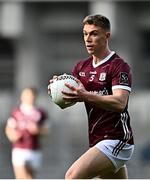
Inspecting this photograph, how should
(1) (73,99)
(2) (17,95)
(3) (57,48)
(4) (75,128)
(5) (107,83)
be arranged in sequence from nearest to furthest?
(1) (73,99) → (5) (107,83) → (4) (75,128) → (2) (17,95) → (3) (57,48)

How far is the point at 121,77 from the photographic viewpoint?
8039mm

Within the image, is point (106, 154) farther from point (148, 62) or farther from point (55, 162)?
point (148, 62)

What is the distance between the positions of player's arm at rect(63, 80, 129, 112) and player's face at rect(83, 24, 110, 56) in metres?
0.40

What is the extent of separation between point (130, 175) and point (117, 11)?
35.2 ft

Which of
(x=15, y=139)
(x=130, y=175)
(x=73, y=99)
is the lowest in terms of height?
(x=130, y=175)

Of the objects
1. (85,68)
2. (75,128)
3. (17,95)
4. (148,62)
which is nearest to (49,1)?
(148,62)

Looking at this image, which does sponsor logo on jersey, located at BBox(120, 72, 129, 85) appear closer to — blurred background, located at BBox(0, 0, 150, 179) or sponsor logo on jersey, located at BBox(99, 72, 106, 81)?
sponsor logo on jersey, located at BBox(99, 72, 106, 81)

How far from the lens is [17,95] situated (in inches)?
874

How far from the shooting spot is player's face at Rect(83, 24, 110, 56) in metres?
8.16

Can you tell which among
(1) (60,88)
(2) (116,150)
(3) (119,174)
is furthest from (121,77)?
(3) (119,174)

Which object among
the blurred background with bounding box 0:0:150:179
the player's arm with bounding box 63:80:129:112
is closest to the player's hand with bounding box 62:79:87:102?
the player's arm with bounding box 63:80:129:112

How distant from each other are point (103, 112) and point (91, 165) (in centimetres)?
51

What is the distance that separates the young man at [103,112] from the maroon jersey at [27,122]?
6574mm

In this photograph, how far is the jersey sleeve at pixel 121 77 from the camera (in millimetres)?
8023
